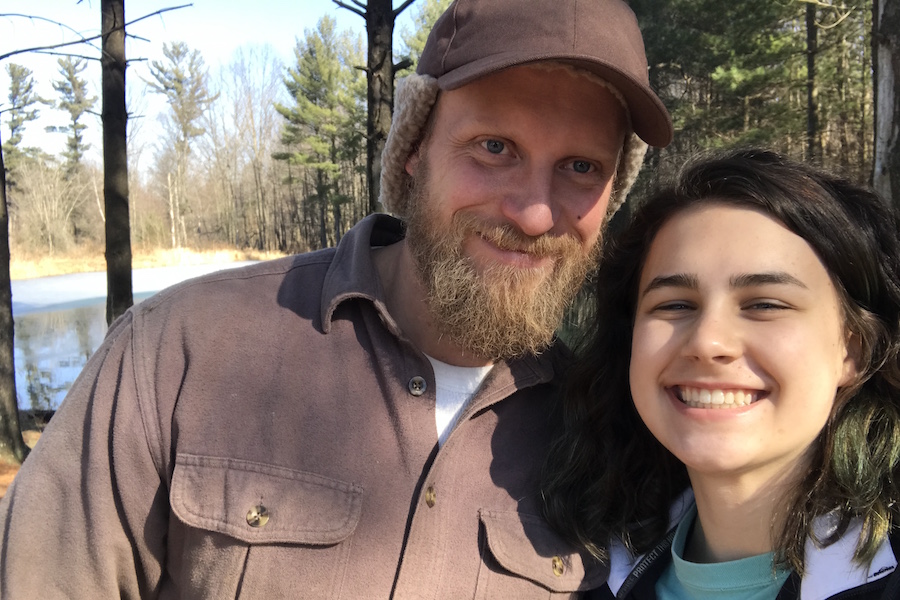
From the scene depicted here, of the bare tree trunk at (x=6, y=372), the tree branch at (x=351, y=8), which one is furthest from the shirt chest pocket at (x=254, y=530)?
the bare tree trunk at (x=6, y=372)

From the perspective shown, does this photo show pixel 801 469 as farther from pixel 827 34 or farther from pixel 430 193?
pixel 827 34

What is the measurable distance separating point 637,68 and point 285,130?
36416 mm

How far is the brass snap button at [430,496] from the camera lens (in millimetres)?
1502

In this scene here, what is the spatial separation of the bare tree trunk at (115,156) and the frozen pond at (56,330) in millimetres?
1488

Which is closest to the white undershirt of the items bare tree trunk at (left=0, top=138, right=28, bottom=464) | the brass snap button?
the brass snap button

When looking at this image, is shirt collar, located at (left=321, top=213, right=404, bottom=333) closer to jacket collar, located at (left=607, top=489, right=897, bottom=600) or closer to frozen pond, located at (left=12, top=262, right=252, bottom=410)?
jacket collar, located at (left=607, top=489, right=897, bottom=600)

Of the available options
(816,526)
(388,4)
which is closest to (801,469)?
(816,526)

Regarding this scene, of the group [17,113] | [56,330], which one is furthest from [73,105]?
[56,330]

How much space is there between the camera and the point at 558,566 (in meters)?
1.65

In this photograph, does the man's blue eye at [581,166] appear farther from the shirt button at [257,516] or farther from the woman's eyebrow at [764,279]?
the shirt button at [257,516]

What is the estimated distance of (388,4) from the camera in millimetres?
5527

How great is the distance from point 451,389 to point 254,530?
1.95 ft

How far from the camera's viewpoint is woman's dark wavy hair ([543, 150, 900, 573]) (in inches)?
57.2

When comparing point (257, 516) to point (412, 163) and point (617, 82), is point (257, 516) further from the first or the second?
point (617, 82)
